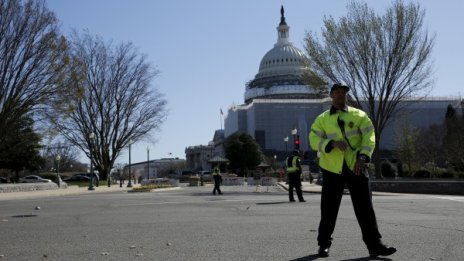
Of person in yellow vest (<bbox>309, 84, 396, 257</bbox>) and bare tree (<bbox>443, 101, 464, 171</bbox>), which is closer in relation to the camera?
person in yellow vest (<bbox>309, 84, 396, 257</bbox>)

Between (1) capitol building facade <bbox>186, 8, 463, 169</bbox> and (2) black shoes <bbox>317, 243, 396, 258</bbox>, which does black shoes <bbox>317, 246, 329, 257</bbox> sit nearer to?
(2) black shoes <bbox>317, 243, 396, 258</bbox>

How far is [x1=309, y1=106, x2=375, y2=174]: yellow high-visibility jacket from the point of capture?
6.35 m

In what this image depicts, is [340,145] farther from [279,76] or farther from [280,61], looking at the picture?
[280,61]

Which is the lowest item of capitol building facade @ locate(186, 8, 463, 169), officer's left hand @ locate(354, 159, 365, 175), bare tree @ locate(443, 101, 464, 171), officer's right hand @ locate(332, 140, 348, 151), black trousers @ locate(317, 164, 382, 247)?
black trousers @ locate(317, 164, 382, 247)

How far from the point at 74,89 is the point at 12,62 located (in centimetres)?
457

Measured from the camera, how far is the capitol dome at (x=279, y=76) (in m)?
140

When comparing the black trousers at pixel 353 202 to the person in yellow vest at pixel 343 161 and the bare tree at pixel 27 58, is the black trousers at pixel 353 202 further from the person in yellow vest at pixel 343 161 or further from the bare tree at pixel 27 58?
the bare tree at pixel 27 58

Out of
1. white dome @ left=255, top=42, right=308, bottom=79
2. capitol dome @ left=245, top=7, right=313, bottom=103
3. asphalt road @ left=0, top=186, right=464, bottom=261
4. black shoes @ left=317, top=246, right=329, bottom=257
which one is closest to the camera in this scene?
black shoes @ left=317, top=246, right=329, bottom=257

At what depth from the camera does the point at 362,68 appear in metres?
34.3

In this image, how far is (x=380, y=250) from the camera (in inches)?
237

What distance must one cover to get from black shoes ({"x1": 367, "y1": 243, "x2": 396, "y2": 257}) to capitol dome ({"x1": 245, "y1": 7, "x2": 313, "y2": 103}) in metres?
128

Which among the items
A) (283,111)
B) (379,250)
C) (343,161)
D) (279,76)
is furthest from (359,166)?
(279,76)

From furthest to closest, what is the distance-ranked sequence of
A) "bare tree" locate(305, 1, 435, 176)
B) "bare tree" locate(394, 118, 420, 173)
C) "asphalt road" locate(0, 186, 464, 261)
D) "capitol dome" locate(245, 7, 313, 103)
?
1. "capitol dome" locate(245, 7, 313, 103)
2. "bare tree" locate(394, 118, 420, 173)
3. "bare tree" locate(305, 1, 435, 176)
4. "asphalt road" locate(0, 186, 464, 261)

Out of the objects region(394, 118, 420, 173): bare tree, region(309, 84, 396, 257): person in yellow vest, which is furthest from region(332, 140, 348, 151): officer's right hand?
region(394, 118, 420, 173): bare tree
